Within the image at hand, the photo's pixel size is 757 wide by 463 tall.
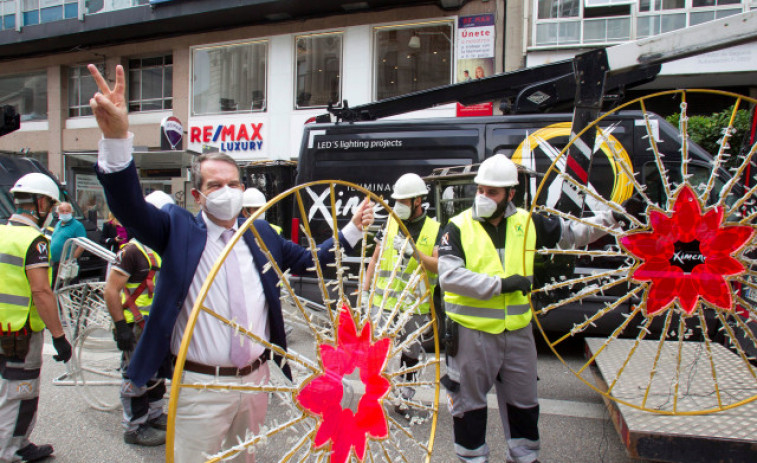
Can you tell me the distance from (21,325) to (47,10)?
63.3 ft

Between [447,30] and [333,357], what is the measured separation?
498 inches

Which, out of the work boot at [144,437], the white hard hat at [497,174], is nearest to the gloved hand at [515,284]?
the white hard hat at [497,174]

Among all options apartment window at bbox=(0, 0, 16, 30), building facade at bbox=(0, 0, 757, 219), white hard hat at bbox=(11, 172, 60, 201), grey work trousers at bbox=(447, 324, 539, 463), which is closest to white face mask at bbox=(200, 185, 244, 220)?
grey work trousers at bbox=(447, 324, 539, 463)

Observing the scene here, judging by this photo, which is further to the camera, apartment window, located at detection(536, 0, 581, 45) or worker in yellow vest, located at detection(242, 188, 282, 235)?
apartment window, located at detection(536, 0, 581, 45)

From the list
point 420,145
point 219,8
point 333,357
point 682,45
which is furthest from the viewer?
point 219,8

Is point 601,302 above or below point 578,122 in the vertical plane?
below

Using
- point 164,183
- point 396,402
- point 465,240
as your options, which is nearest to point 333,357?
point 396,402

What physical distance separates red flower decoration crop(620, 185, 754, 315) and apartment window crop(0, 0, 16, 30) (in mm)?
22935

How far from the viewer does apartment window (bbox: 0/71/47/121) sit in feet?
60.9

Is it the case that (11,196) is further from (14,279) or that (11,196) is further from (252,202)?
(14,279)

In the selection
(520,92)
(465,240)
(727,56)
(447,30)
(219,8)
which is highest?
(219,8)

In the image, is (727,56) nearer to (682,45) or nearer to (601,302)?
(601,302)

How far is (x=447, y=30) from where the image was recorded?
1295 cm

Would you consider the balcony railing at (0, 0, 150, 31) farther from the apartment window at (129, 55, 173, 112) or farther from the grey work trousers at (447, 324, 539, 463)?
the grey work trousers at (447, 324, 539, 463)
